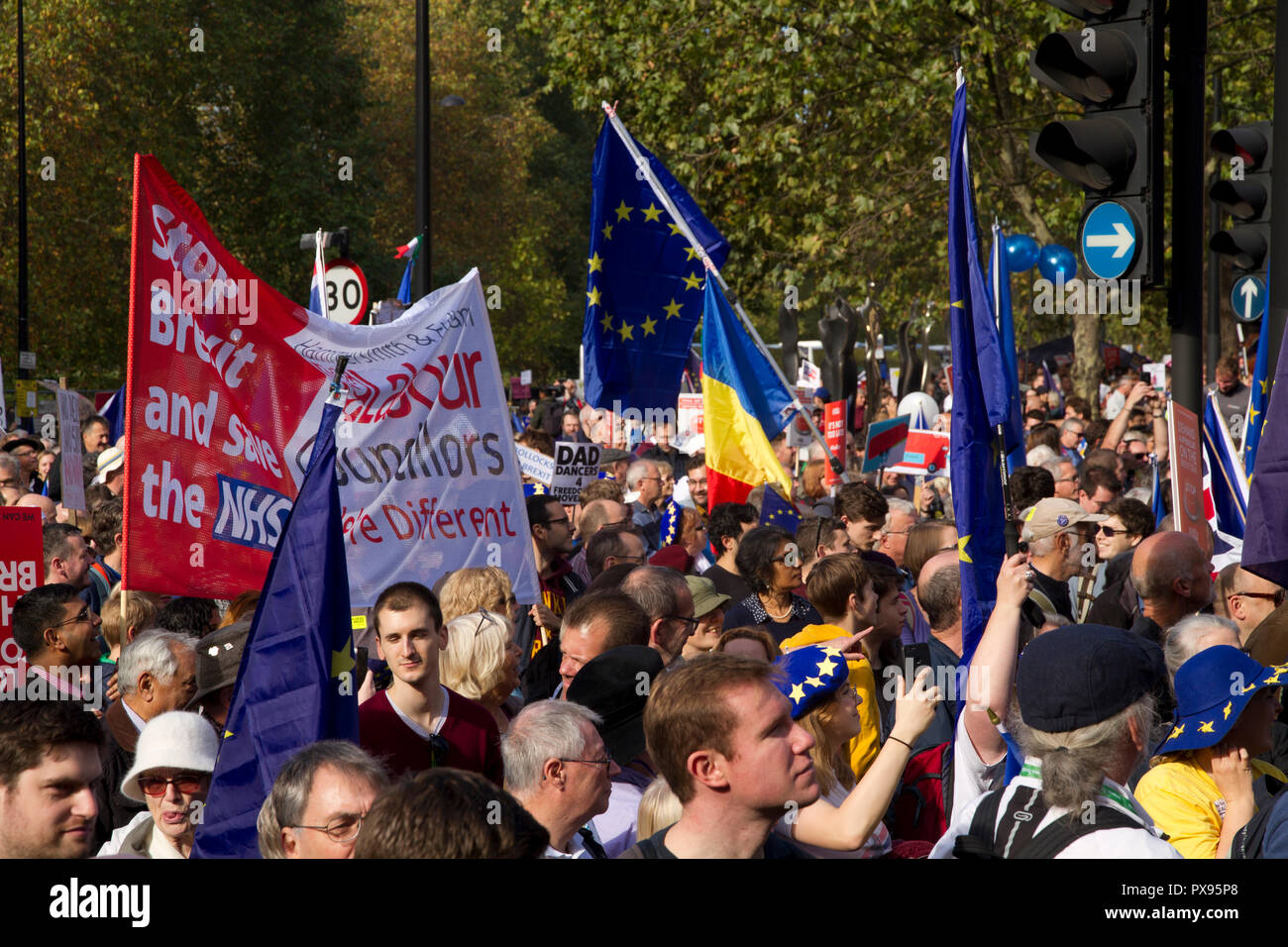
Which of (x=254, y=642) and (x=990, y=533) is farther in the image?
(x=990, y=533)

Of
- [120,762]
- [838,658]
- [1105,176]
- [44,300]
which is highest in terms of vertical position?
[44,300]

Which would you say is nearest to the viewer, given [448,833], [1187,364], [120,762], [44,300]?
[448,833]

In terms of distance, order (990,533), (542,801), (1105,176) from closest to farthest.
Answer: (542,801)
(990,533)
(1105,176)

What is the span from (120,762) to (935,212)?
67.6 ft

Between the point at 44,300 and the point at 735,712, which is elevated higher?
the point at 44,300

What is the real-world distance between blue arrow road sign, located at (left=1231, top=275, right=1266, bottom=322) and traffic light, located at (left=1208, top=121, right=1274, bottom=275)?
1.19 meters

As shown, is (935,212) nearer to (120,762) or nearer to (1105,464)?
(1105,464)

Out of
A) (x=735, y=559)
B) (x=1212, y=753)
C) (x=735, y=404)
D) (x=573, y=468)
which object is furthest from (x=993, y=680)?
(x=573, y=468)

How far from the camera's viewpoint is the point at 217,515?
5.52 m

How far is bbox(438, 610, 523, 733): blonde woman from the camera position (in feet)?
17.9

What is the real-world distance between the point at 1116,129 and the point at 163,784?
4.01 metres

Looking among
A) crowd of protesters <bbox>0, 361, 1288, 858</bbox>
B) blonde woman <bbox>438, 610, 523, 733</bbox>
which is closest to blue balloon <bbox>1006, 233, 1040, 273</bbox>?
crowd of protesters <bbox>0, 361, 1288, 858</bbox>

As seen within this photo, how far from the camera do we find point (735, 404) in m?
9.67
